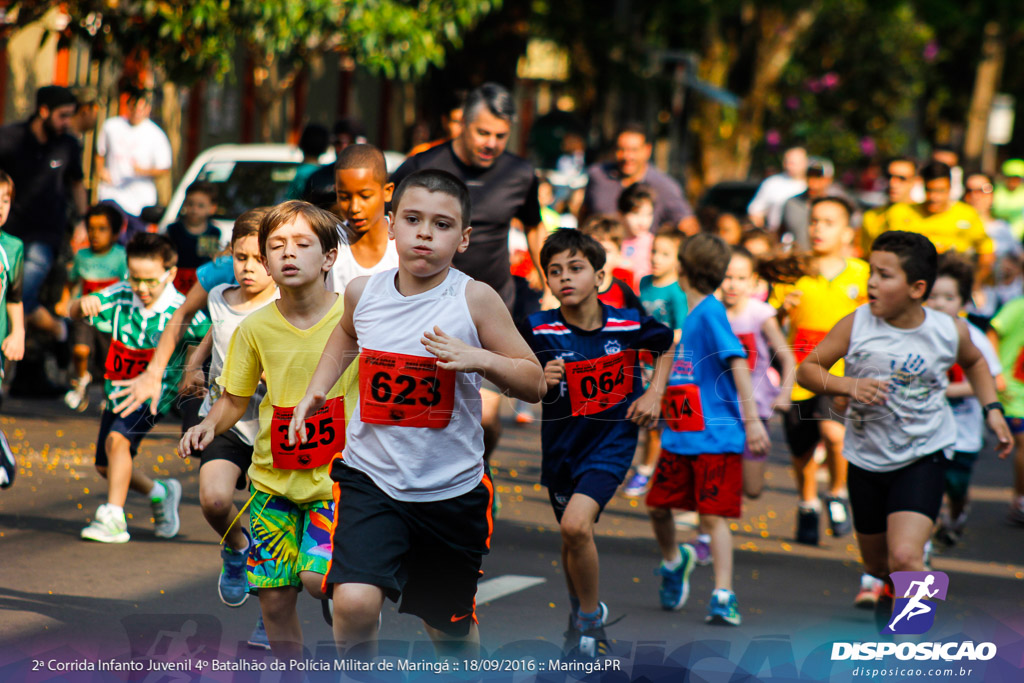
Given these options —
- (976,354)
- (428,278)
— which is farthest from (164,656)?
(976,354)

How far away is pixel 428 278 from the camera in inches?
163

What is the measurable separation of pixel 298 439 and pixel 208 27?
7.32 meters

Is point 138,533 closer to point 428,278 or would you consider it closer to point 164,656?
point 164,656

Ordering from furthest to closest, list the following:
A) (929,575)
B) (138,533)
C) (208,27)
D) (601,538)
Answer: (208,27)
(601,538)
(138,533)
(929,575)

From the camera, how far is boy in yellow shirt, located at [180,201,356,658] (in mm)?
4434

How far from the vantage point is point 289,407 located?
4.46 metres

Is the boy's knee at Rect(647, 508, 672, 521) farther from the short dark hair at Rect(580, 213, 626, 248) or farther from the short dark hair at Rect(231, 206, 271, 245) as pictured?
the short dark hair at Rect(231, 206, 271, 245)

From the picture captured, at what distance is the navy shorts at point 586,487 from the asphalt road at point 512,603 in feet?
1.86

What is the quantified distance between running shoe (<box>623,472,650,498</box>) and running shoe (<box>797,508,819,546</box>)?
4.68 feet

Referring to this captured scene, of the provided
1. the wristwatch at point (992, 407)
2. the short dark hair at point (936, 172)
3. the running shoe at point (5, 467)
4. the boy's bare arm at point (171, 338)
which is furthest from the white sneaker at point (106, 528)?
the short dark hair at point (936, 172)

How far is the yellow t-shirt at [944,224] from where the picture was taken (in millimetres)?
9469

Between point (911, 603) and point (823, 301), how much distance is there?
2.82 meters

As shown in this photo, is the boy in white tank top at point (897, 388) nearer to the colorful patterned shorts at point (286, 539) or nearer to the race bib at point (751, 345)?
the race bib at point (751, 345)

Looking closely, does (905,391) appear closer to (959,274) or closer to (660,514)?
(660,514)
